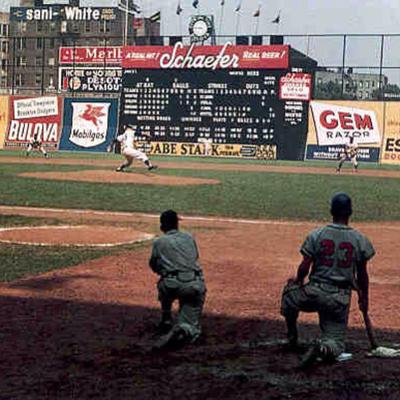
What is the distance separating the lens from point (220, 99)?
47.2 metres

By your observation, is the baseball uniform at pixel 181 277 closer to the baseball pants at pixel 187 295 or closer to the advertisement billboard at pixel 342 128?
the baseball pants at pixel 187 295

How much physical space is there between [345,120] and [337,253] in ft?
141

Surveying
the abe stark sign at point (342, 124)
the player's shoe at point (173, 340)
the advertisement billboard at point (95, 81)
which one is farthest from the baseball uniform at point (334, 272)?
the advertisement billboard at point (95, 81)

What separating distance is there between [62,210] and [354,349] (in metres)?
13.3

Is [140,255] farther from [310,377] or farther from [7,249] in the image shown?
[310,377]

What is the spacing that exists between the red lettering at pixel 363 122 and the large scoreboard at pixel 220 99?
3.13 m

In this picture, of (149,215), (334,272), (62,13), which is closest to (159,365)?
(334,272)

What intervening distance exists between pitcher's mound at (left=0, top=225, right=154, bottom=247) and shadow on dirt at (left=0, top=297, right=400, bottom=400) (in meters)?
5.77

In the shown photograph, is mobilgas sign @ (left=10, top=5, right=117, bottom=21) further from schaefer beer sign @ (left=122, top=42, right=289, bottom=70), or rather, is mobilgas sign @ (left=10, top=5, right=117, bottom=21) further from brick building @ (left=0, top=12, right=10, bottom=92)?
schaefer beer sign @ (left=122, top=42, right=289, bottom=70)

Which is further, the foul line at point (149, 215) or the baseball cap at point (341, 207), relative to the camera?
the foul line at point (149, 215)

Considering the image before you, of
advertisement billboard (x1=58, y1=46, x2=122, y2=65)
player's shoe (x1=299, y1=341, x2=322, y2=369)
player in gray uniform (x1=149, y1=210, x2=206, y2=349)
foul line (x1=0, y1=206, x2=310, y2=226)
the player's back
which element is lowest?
foul line (x1=0, y1=206, x2=310, y2=226)

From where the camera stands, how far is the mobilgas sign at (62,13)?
4126 inches

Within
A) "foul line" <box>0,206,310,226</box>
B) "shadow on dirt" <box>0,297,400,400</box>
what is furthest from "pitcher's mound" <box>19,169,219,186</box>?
"shadow on dirt" <box>0,297,400,400</box>

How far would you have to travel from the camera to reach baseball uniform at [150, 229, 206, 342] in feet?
23.8
